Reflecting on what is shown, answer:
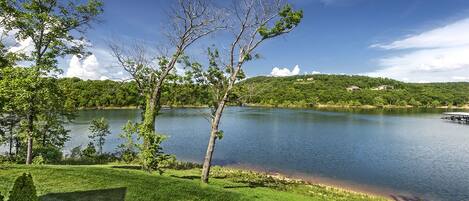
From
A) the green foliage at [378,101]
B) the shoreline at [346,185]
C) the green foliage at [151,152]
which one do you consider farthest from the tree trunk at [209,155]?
the green foliage at [378,101]

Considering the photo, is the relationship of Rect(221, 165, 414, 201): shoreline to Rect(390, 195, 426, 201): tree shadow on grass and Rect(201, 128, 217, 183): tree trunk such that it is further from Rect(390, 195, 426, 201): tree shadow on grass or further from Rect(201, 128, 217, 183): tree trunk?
Rect(201, 128, 217, 183): tree trunk

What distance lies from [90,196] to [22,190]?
5088mm

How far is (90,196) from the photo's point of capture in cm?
1309

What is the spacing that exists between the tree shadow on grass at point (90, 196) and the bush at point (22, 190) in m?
4.62

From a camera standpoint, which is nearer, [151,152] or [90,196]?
[90,196]

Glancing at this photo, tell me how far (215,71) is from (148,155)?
6.88 metres

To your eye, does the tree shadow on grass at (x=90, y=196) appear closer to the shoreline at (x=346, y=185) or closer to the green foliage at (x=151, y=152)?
the green foliage at (x=151, y=152)

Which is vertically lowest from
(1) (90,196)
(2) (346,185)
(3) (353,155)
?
(2) (346,185)

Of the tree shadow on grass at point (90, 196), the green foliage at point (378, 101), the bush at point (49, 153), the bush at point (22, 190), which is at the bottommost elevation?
the bush at point (49, 153)

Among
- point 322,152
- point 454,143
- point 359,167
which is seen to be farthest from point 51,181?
point 454,143

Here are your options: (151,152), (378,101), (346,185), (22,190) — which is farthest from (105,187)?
(378,101)

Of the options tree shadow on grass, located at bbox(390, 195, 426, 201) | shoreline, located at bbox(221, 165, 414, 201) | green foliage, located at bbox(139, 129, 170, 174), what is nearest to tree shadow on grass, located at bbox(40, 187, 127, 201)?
green foliage, located at bbox(139, 129, 170, 174)

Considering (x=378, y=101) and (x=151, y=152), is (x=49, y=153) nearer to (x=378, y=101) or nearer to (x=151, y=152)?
(x=151, y=152)

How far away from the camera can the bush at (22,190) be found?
322 inches
